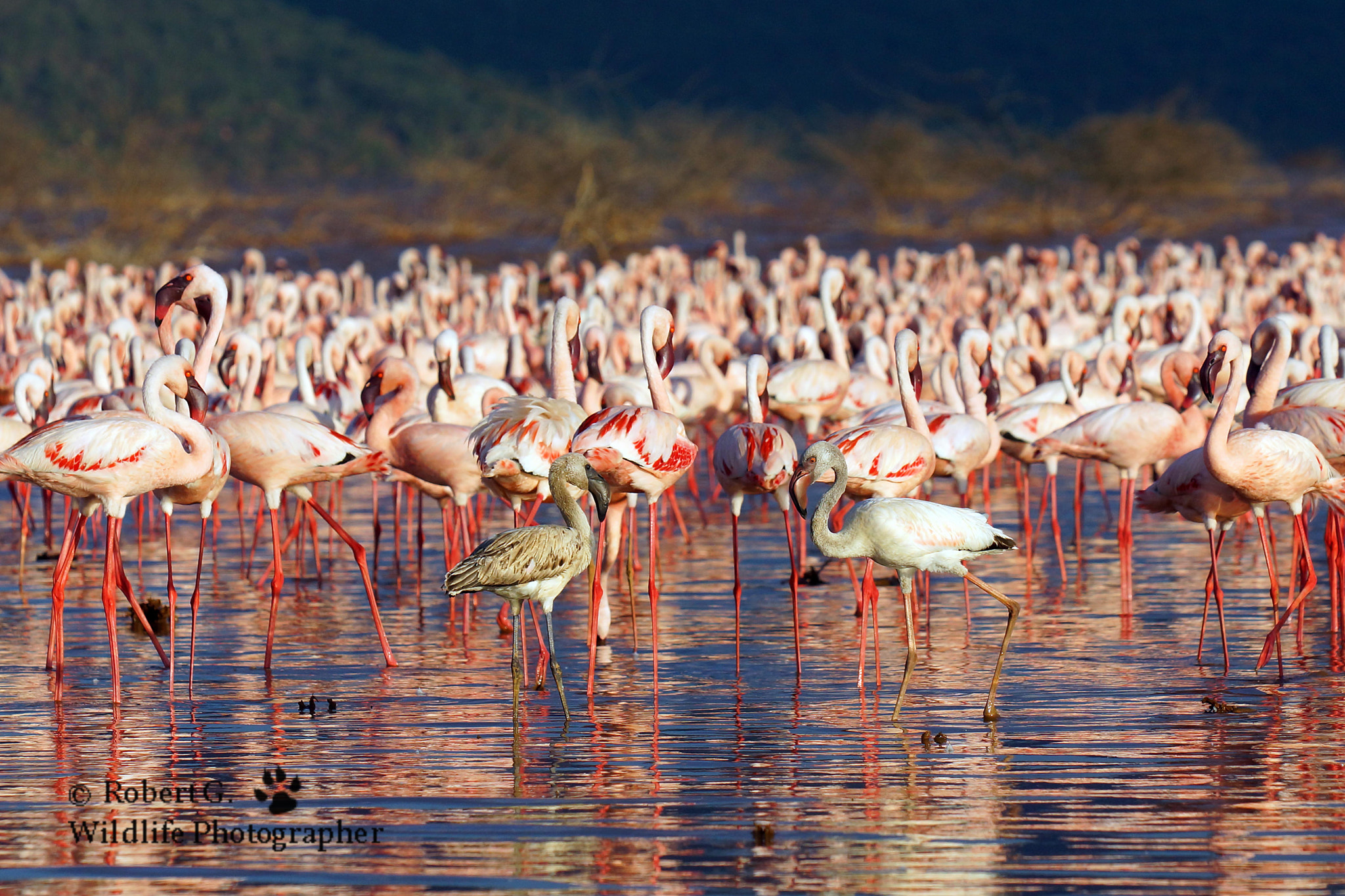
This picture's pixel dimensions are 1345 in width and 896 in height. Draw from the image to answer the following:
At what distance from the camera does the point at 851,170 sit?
36.6 meters

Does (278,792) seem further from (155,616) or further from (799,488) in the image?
(155,616)

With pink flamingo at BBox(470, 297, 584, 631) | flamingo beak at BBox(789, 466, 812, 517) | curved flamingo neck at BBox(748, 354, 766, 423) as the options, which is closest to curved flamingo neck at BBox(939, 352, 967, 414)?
curved flamingo neck at BBox(748, 354, 766, 423)

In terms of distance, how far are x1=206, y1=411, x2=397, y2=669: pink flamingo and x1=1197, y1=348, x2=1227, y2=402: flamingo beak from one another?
11.4 feet

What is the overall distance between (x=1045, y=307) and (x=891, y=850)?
1558 cm

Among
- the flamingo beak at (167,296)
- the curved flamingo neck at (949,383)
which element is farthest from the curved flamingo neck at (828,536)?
the curved flamingo neck at (949,383)

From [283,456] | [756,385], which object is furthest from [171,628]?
[756,385]

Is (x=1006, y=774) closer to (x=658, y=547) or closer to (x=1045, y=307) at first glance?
(x=658, y=547)

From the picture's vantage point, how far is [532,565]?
22.0 ft

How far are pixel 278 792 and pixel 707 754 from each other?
131 centimetres

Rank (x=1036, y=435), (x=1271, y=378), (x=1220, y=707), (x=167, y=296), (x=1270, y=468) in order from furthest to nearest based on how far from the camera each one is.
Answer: (x=1036, y=435) → (x=1271, y=378) → (x=167, y=296) → (x=1270, y=468) → (x=1220, y=707)

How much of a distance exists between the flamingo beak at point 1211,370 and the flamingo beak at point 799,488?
1960 millimetres

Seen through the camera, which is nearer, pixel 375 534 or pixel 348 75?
pixel 375 534

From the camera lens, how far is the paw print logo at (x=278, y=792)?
18.3ft

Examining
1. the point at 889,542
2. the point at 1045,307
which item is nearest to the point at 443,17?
the point at 1045,307
